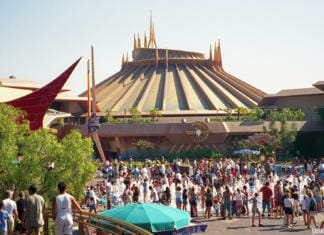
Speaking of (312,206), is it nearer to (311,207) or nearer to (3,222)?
(311,207)

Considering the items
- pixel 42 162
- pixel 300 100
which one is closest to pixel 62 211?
pixel 42 162

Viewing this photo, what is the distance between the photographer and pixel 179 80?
59000mm

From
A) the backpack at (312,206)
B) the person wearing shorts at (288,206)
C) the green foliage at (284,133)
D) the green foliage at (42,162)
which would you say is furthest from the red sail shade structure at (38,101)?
the green foliage at (284,133)

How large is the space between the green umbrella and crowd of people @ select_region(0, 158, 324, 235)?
128 cm

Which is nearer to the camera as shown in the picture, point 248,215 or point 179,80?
point 248,215

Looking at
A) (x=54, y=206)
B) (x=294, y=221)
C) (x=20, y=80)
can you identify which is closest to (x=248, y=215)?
(x=294, y=221)

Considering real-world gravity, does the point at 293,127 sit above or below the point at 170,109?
below

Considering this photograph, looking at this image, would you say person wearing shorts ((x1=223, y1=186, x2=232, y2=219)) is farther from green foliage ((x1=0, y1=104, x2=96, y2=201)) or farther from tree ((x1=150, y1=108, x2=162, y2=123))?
tree ((x1=150, y1=108, x2=162, y2=123))

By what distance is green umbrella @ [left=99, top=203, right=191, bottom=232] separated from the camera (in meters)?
10.3

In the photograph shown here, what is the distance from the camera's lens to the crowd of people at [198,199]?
8.40m

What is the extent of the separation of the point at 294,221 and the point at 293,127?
25.0 metres

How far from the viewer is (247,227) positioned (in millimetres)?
15297

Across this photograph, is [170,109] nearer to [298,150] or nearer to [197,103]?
[197,103]

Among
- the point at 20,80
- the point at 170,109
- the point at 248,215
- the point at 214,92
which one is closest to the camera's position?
the point at 248,215
